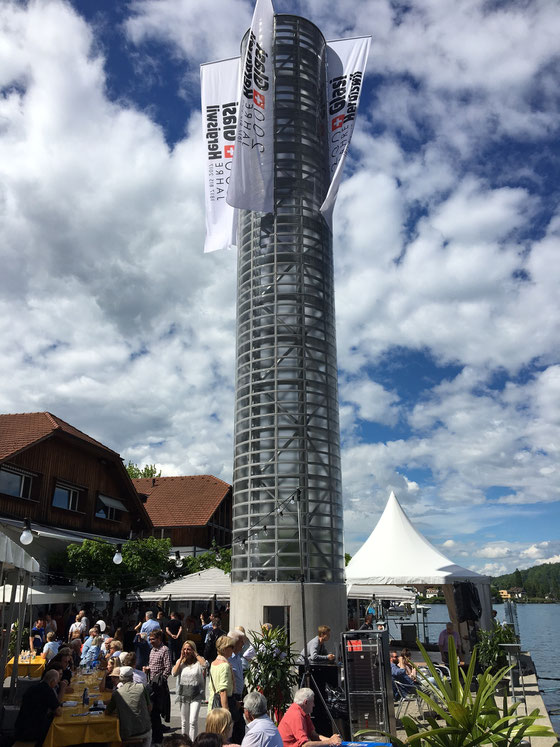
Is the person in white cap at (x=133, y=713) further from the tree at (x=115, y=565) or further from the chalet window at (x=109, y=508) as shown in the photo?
the chalet window at (x=109, y=508)

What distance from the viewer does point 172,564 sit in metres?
27.3

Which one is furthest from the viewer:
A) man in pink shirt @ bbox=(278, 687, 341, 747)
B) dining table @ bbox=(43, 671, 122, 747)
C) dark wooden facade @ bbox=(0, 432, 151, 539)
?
dark wooden facade @ bbox=(0, 432, 151, 539)

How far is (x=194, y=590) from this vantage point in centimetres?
1983

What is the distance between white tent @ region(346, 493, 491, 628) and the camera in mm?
17359

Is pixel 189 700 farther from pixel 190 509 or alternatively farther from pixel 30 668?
pixel 190 509

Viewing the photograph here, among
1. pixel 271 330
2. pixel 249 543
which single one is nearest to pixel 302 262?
pixel 271 330

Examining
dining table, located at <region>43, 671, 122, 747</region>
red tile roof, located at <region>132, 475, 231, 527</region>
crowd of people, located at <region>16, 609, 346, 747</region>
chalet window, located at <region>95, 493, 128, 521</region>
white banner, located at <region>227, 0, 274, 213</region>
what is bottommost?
dining table, located at <region>43, 671, 122, 747</region>

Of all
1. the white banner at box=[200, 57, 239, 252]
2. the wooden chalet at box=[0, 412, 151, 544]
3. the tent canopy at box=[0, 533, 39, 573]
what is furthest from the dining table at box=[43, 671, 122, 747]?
the white banner at box=[200, 57, 239, 252]

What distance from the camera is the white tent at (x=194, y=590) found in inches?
765

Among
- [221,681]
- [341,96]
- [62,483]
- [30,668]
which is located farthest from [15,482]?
[341,96]

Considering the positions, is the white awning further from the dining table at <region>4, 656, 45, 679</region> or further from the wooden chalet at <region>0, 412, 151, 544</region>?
the wooden chalet at <region>0, 412, 151, 544</region>

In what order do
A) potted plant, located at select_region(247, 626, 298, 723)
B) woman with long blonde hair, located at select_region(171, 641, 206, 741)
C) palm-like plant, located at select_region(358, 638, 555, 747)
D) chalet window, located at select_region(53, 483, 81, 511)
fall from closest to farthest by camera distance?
palm-like plant, located at select_region(358, 638, 555, 747) < woman with long blonde hair, located at select_region(171, 641, 206, 741) < potted plant, located at select_region(247, 626, 298, 723) < chalet window, located at select_region(53, 483, 81, 511)

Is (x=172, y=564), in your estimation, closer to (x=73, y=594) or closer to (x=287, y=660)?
(x=73, y=594)

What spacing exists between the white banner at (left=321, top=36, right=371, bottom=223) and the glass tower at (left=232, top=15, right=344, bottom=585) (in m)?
0.56
